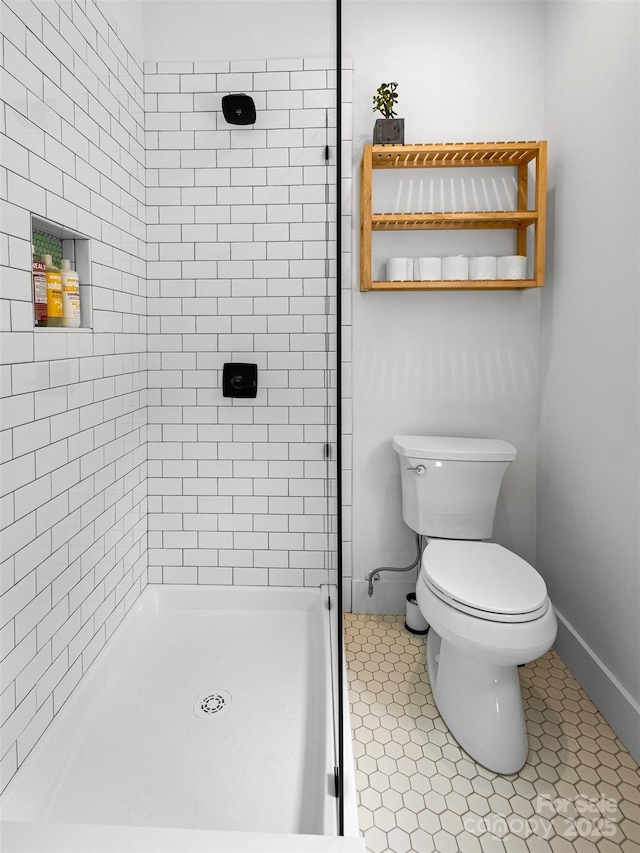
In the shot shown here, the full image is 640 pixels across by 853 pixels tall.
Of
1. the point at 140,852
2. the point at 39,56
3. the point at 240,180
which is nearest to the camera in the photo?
the point at 140,852

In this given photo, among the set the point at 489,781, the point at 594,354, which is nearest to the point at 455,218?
the point at 594,354

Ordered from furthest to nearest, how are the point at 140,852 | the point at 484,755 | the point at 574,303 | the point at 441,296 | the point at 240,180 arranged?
the point at 441,296 < the point at 240,180 < the point at 574,303 < the point at 484,755 < the point at 140,852

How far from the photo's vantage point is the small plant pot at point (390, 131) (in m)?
1.94

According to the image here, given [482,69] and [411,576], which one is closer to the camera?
[482,69]

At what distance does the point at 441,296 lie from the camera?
211 centimetres

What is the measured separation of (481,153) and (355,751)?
79.5 inches

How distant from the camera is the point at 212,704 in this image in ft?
5.22

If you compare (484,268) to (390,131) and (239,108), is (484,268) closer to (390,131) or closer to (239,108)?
(390,131)

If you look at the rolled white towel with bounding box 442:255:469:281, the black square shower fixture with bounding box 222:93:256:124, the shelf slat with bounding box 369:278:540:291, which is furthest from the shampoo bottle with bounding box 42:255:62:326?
the rolled white towel with bounding box 442:255:469:281

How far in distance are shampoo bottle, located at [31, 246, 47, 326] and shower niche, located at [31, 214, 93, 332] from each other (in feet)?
0.13

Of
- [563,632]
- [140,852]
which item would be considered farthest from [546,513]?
[140,852]

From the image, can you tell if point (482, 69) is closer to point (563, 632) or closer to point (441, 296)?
point (441, 296)

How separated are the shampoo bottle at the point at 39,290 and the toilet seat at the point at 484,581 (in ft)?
4.17

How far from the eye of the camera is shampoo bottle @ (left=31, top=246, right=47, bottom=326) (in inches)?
50.4
